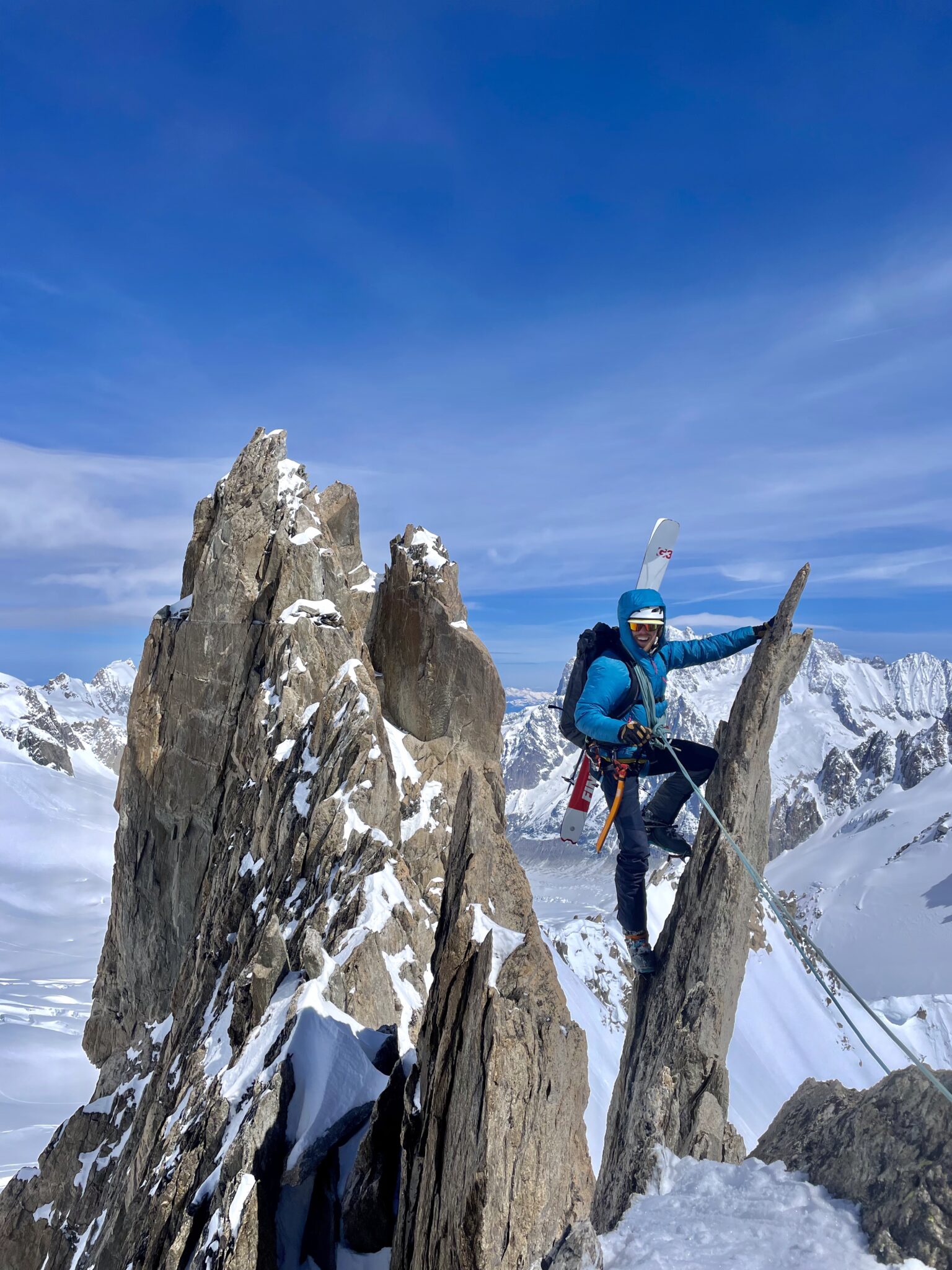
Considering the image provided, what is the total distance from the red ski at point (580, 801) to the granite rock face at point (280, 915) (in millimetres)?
1336

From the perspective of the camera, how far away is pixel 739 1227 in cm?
777

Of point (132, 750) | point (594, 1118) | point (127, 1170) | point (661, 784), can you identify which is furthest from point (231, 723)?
point (594, 1118)

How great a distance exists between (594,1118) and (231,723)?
94.3m

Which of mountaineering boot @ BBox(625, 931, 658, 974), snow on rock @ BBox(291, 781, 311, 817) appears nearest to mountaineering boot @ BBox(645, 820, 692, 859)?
mountaineering boot @ BBox(625, 931, 658, 974)

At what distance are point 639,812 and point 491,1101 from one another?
4.65 meters

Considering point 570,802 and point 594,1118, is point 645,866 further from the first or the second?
point 594,1118

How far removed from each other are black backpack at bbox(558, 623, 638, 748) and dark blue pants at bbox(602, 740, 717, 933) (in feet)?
2.93

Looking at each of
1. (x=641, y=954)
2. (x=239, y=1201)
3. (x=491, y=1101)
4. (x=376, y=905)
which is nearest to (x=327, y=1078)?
(x=239, y=1201)

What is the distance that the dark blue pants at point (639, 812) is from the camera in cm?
1172

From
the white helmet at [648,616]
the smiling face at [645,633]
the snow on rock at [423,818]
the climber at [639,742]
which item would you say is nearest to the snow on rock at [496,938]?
the climber at [639,742]

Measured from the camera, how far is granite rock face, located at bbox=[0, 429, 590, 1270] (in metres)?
12.8

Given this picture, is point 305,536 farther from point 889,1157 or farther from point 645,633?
point 889,1157

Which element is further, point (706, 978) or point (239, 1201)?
point (239, 1201)

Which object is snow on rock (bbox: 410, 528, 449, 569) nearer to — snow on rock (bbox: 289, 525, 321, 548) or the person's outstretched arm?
snow on rock (bbox: 289, 525, 321, 548)
